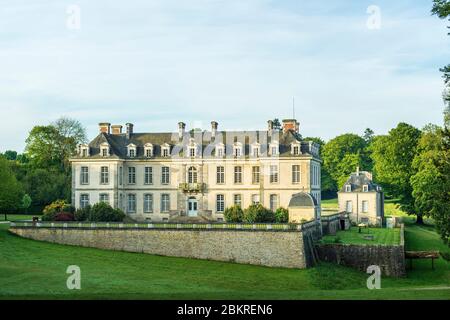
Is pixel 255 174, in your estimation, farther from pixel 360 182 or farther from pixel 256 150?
pixel 360 182

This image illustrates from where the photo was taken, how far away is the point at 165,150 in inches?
1886

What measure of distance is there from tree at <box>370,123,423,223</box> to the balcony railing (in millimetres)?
20099

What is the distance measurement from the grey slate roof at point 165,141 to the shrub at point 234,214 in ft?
17.5

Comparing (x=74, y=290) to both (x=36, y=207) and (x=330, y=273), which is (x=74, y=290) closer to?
(x=330, y=273)

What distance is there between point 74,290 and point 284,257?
13124 mm

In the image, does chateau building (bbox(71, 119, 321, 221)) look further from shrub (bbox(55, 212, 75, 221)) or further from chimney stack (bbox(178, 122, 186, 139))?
shrub (bbox(55, 212, 75, 221))

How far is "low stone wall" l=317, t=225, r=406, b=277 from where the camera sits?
1363 inches

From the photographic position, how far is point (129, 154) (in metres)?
48.5

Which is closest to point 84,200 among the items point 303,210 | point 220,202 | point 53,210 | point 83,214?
point 83,214

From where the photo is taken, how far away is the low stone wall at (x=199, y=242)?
3372 centimetres

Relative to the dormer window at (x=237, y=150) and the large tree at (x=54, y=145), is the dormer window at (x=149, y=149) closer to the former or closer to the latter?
the dormer window at (x=237, y=150)

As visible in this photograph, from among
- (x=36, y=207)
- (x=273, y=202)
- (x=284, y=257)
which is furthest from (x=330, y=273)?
(x=36, y=207)

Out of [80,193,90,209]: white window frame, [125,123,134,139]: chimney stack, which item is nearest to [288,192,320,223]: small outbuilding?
[125,123,134,139]: chimney stack

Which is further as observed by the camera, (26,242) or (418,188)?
(418,188)
